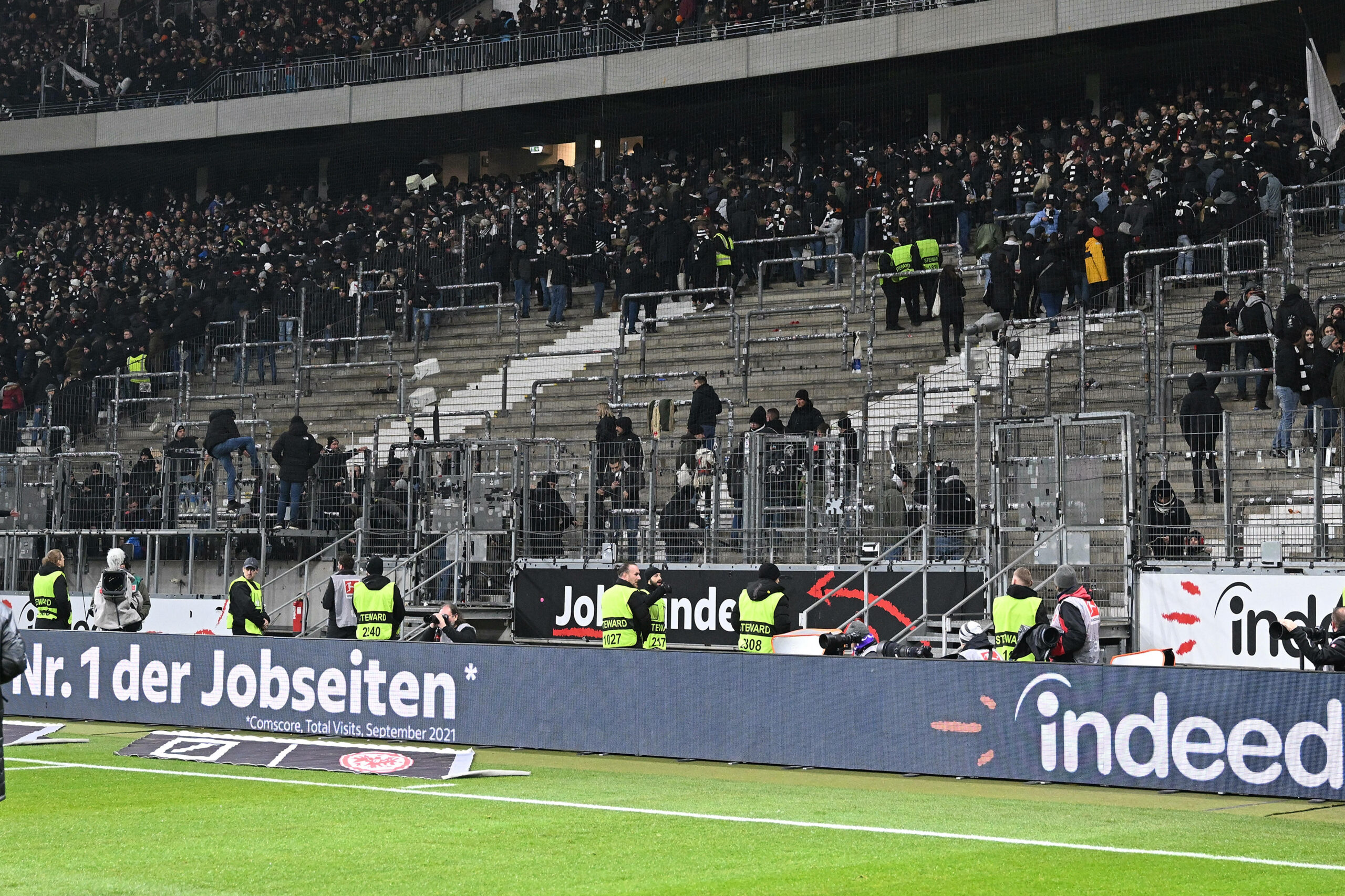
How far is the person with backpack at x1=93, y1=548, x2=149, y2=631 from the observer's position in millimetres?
19906

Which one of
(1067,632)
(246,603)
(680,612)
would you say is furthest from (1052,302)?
(246,603)

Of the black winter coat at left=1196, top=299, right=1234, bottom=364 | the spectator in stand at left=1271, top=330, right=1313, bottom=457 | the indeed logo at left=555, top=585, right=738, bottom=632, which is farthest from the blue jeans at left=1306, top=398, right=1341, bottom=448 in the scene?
the indeed logo at left=555, top=585, right=738, bottom=632

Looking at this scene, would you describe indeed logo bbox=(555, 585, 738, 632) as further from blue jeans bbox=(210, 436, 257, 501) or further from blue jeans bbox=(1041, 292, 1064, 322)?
blue jeans bbox=(1041, 292, 1064, 322)

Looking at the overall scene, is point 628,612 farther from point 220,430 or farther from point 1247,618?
point 220,430

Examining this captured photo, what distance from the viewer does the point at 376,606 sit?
58.2 ft

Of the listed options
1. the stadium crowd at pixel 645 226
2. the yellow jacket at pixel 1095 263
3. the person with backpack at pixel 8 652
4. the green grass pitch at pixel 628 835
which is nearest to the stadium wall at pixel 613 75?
the stadium crowd at pixel 645 226

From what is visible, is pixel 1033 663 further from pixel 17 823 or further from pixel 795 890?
pixel 17 823

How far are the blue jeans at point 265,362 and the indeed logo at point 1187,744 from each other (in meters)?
22.5

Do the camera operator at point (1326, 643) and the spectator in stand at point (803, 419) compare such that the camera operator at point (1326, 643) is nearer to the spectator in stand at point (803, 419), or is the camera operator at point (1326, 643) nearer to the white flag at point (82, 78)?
the spectator in stand at point (803, 419)

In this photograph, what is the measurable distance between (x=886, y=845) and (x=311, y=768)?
5.50m

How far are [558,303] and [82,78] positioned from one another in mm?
21450

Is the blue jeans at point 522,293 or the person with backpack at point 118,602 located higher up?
the blue jeans at point 522,293

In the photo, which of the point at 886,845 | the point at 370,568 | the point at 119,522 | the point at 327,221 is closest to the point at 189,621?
the point at 119,522

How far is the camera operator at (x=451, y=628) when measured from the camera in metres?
18.1
